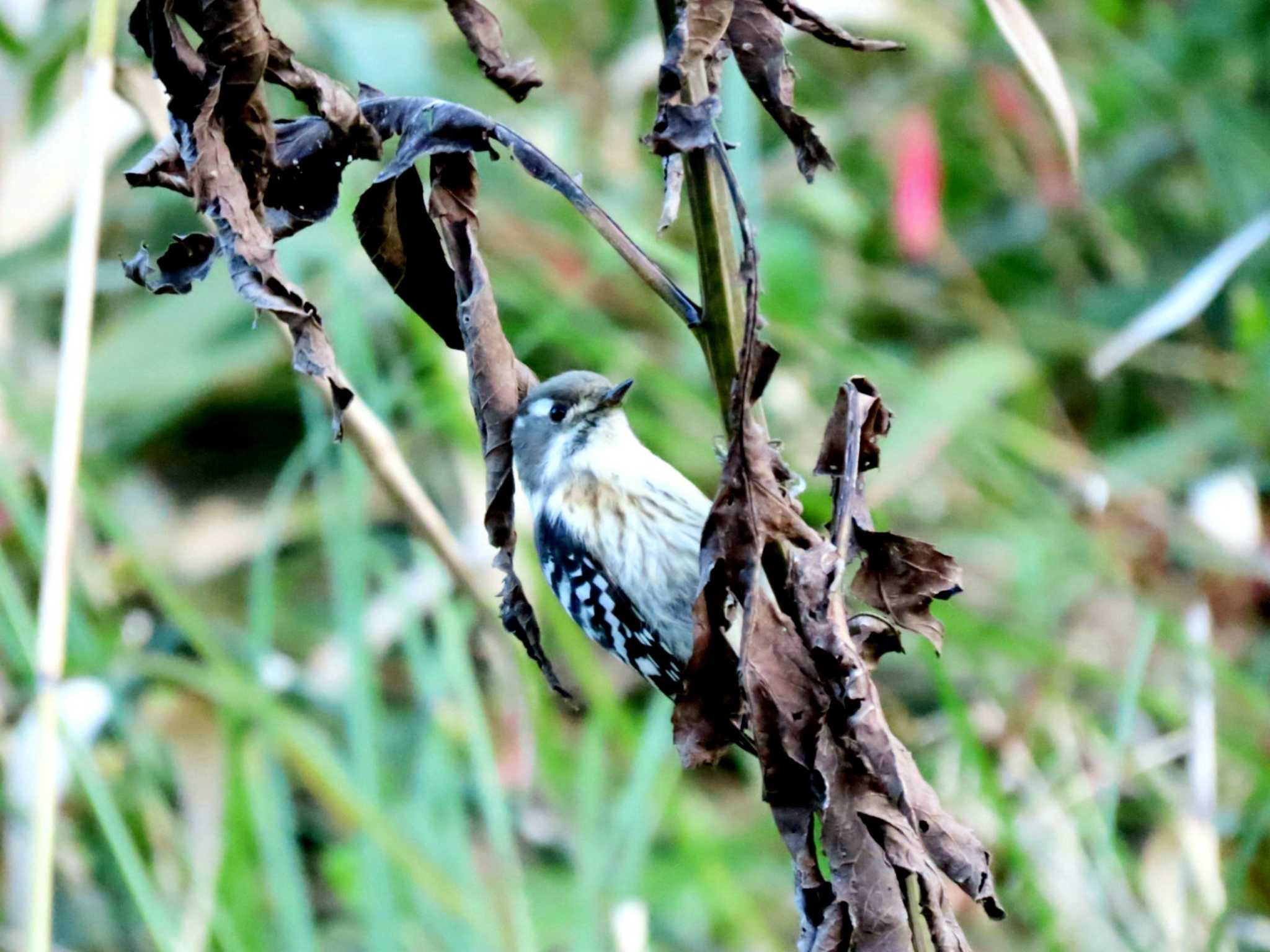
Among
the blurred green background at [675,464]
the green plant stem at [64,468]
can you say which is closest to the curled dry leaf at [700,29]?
the green plant stem at [64,468]

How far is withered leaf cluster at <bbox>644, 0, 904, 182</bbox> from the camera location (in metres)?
1.04

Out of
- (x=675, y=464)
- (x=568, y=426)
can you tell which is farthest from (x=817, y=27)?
(x=675, y=464)

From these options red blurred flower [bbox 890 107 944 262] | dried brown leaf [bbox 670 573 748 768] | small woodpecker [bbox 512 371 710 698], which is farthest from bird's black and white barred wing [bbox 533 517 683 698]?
red blurred flower [bbox 890 107 944 262]

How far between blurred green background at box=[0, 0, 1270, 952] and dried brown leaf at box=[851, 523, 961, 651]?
0.79 meters

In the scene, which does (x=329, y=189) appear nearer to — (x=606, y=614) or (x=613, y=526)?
(x=606, y=614)

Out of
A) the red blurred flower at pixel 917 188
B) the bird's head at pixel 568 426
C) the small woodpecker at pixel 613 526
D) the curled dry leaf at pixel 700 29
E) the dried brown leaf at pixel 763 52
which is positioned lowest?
the curled dry leaf at pixel 700 29

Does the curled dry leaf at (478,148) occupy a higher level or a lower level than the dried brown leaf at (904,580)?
higher

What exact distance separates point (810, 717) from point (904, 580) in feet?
0.58

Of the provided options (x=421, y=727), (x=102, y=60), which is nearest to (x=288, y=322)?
(x=102, y=60)

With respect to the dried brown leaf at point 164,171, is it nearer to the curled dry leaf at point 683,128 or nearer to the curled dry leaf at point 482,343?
the curled dry leaf at point 482,343

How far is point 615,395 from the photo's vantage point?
238 cm

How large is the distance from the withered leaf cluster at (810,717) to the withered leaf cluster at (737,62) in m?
0.05

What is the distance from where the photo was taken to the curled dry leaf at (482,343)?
1.26 meters

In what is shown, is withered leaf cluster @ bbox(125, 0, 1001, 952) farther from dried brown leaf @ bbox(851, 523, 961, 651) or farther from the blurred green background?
the blurred green background
